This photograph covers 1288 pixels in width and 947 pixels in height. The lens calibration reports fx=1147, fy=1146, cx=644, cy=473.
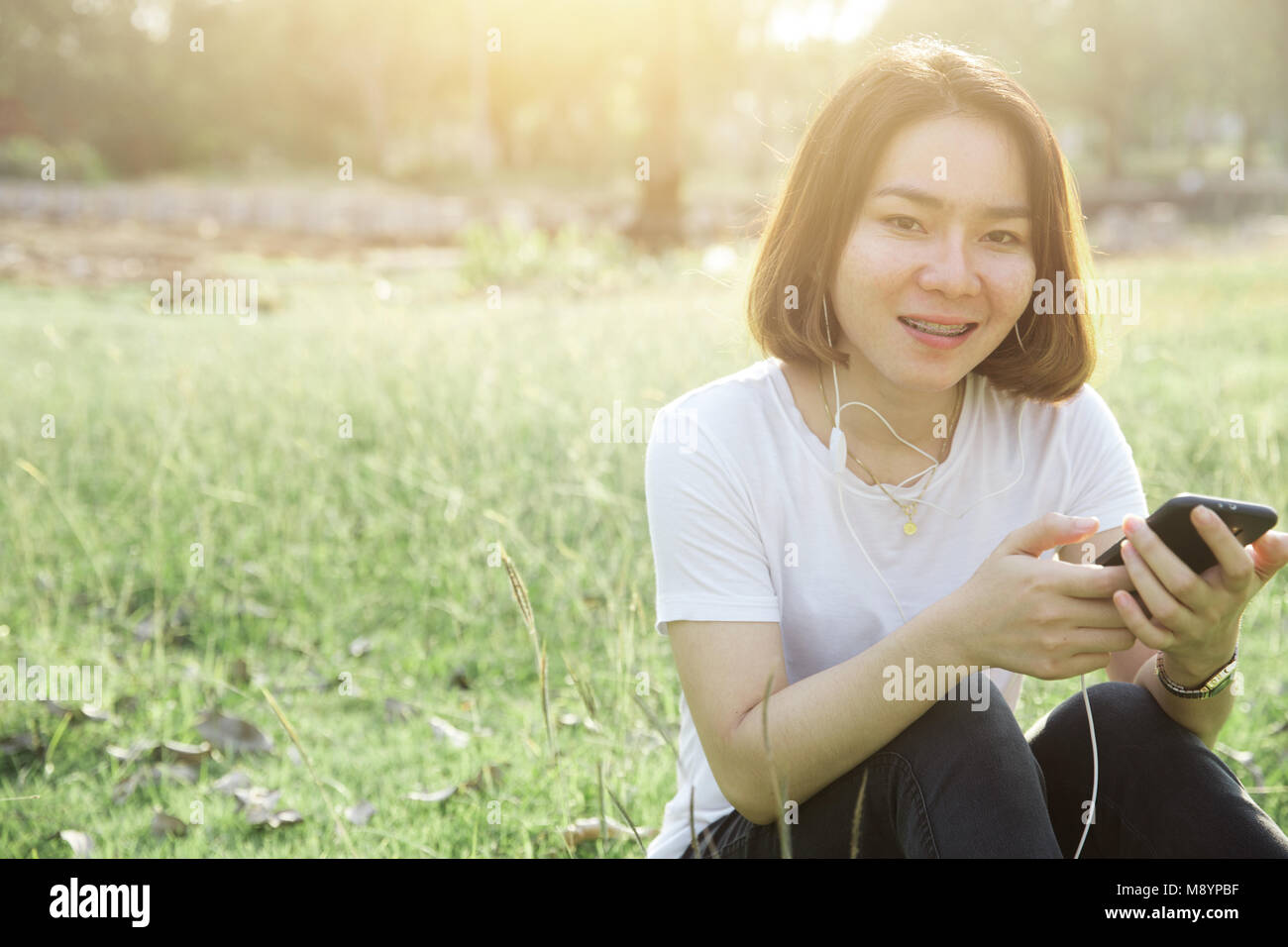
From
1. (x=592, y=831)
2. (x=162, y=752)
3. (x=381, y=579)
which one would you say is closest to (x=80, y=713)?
(x=162, y=752)

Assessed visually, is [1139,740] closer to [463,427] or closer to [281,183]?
[463,427]

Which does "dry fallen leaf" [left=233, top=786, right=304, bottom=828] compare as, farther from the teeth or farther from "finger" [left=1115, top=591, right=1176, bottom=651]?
"finger" [left=1115, top=591, right=1176, bottom=651]

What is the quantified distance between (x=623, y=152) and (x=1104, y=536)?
45962mm

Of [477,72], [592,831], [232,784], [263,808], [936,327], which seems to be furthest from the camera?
[477,72]

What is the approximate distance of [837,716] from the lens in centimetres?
173

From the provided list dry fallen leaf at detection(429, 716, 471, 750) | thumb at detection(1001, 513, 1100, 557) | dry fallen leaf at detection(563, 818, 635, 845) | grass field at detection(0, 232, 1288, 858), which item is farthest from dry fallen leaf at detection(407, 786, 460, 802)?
thumb at detection(1001, 513, 1100, 557)

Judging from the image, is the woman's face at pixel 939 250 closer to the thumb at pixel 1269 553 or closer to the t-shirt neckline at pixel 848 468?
the t-shirt neckline at pixel 848 468

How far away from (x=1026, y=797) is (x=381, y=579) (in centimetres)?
305

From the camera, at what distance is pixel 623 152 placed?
152ft

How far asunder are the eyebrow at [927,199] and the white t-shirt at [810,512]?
1.30 feet

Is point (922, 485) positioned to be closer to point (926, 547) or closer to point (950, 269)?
point (926, 547)

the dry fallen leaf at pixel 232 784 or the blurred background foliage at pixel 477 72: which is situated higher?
the blurred background foliage at pixel 477 72

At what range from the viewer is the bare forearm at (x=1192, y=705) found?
1.92m

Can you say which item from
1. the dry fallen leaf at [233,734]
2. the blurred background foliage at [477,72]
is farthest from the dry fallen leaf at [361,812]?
the blurred background foliage at [477,72]
